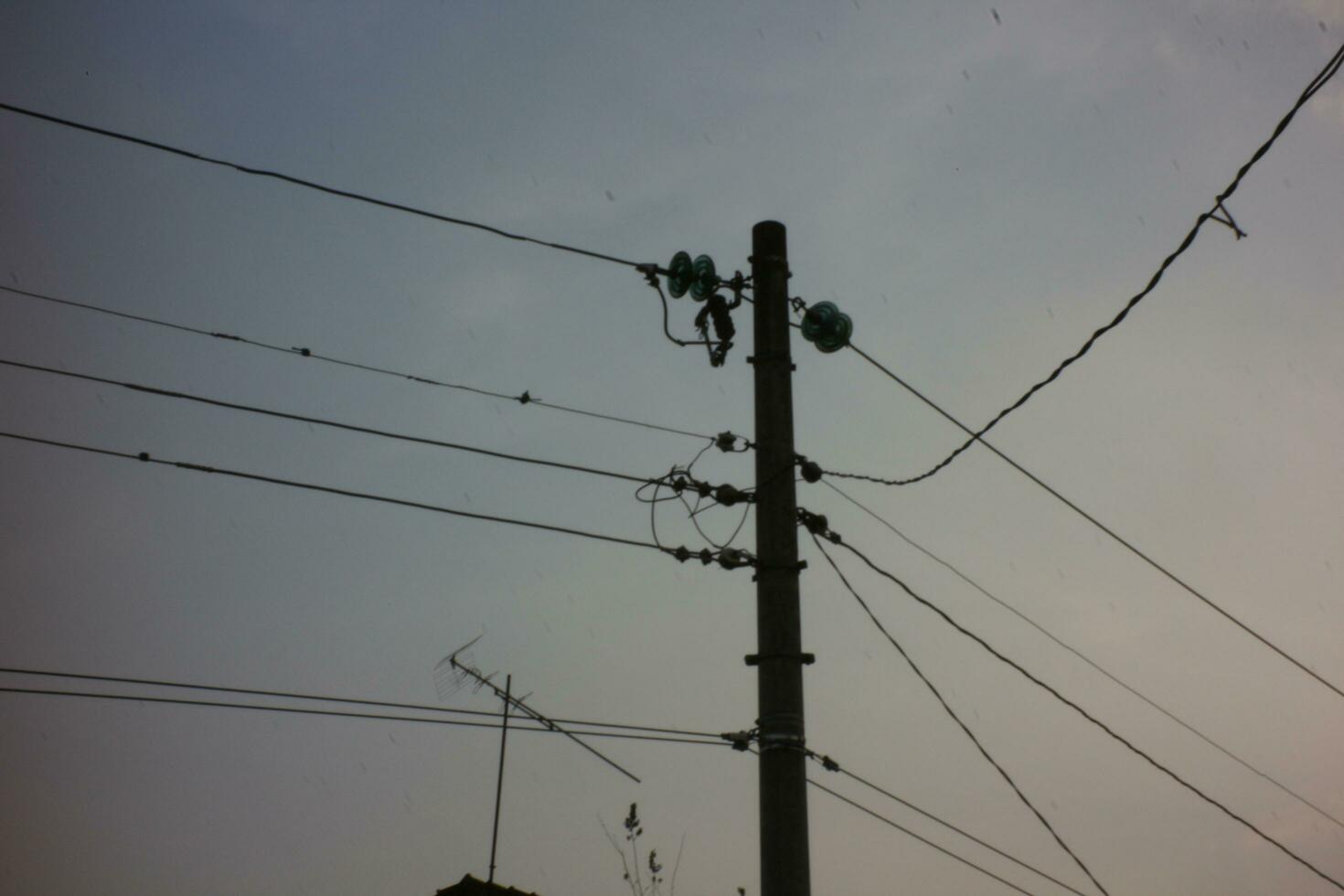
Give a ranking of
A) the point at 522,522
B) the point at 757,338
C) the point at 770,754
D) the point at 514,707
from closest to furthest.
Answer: the point at 770,754
the point at 757,338
the point at 522,522
the point at 514,707

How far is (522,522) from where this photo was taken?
10.1m

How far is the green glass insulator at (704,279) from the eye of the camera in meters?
9.83

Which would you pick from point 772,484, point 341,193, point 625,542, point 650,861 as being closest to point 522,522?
point 625,542

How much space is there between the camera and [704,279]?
9.83 metres

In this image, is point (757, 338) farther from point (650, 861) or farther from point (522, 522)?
point (650, 861)

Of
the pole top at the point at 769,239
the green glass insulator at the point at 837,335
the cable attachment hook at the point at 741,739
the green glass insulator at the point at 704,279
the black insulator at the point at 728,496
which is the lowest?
the cable attachment hook at the point at 741,739

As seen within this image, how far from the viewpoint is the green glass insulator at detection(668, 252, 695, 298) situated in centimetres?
984

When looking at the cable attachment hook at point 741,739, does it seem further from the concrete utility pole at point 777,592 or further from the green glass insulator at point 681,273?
the green glass insulator at point 681,273

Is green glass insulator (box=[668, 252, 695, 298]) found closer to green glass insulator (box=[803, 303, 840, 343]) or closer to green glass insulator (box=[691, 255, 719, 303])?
green glass insulator (box=[691, 255, 719, 303])

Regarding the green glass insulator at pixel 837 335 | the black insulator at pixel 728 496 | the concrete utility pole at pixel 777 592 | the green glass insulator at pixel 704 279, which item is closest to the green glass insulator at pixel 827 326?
the green glass insulator at pixel 837 335

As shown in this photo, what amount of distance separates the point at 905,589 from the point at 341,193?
18.7 ft

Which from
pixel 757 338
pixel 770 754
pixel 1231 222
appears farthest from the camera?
pixel 757 338

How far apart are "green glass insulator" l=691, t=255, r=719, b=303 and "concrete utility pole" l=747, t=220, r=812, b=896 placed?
0.35m

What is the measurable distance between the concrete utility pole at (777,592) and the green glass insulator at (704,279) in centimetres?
35
